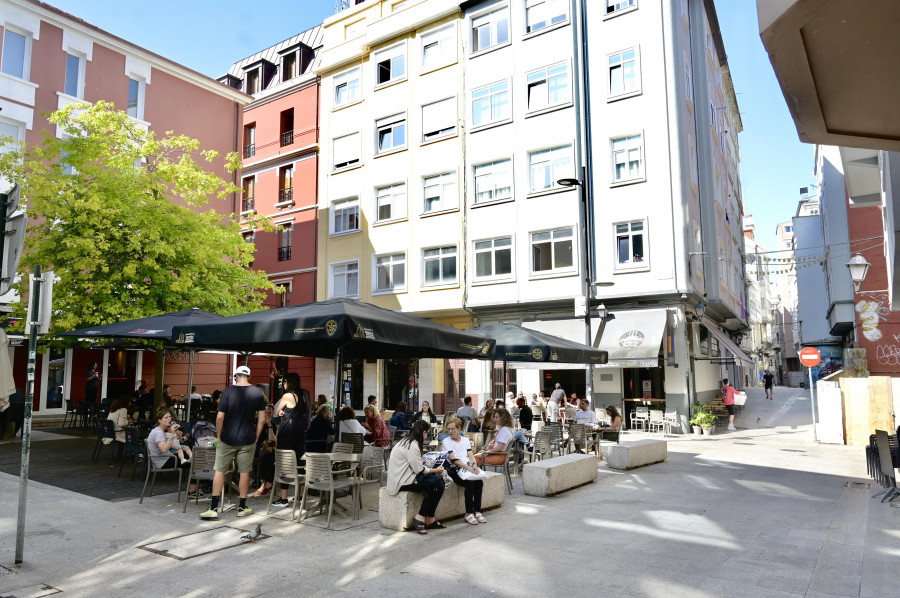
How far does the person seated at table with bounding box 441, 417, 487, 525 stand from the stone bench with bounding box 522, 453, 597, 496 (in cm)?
184

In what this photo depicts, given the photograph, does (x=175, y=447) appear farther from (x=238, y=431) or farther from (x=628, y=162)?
(x=628, y=162)

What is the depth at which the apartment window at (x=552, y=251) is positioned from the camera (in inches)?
903

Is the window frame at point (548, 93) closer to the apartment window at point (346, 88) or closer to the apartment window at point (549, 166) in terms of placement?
the apartment window at point (549, 166)

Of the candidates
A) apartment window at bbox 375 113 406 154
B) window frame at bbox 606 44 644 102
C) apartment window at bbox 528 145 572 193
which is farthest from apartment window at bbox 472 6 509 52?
apartment window at bbox 528 145 572 193

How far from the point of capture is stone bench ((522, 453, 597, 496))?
32.0 feet

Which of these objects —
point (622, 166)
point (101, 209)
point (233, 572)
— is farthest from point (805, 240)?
point (233, 572)

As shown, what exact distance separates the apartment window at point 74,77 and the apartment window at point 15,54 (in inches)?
56.5

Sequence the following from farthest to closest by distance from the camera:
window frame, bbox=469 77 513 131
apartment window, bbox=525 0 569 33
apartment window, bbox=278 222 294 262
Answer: apartment window, bbox=278 222 294 262 → window frame, bbox=469 77 513 131 → apartment window, bbox=525 0 569 33

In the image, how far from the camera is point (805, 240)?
4944cm

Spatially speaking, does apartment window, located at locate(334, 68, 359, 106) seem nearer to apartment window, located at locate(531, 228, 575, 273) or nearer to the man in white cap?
apartment window, located at locate(531, 228, 575, 273)

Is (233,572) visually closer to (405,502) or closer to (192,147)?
(405,502)

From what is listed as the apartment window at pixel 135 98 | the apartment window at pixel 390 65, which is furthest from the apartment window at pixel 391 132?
the apartment window at pixel 135 98

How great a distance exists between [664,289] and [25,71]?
941 inches

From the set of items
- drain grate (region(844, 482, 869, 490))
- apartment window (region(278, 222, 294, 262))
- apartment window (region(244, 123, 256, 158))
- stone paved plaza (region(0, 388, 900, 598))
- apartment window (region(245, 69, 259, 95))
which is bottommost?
drain grate (region(844, 482, 869, 490))
